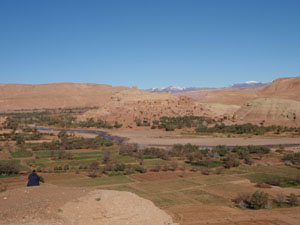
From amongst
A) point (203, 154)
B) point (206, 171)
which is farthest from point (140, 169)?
point (203, 154)

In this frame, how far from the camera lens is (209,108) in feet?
322

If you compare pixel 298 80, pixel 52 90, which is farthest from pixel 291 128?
pixel 52 90

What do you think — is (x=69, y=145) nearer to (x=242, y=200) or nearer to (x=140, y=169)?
(x=140, y=169)

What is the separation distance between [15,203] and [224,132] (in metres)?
56.8

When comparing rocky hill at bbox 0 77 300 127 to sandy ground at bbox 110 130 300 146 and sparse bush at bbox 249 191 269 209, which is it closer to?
sandy ground at bbox 110 130 300 146

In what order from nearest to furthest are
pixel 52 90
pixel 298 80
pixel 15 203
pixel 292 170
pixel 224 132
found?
1. pixel 15 203
2. pixel 292 170
3. pixel 224 132
4. pixel 298 80
5. pixel 52 90

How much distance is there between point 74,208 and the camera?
12562mm

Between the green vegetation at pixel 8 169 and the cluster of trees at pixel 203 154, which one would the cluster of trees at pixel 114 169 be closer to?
the cluster of trees at pixel 203 154

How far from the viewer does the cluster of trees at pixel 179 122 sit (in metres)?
73.6

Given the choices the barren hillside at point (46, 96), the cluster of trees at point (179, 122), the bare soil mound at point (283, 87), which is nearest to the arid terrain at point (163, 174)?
the cluster of trees at point (179, 122)

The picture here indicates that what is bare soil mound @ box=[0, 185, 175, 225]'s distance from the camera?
11.7 metres

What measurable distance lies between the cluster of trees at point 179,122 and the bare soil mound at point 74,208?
5596cm

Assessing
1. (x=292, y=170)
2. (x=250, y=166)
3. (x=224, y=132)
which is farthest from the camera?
(x=224, y=132)

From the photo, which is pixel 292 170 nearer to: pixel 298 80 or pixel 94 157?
pixel 94 157
